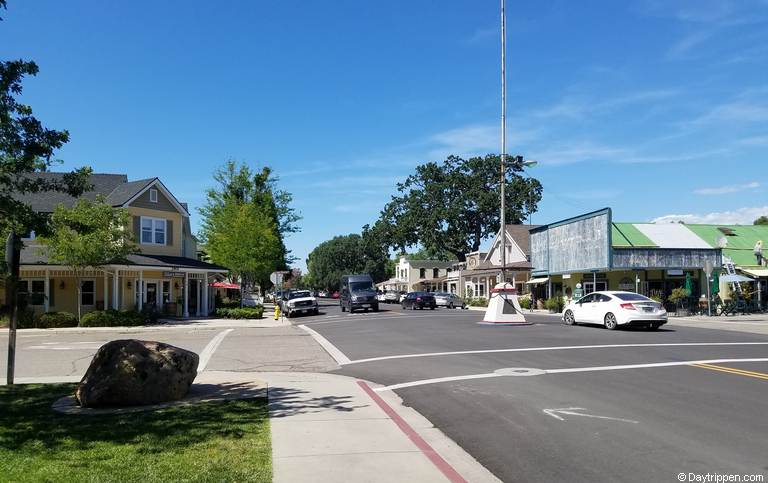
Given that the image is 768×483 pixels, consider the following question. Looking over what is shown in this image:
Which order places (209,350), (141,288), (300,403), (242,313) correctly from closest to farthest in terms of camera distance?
(300,403) → (209,350) → (141,288) → (242,313)

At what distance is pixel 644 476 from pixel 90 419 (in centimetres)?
663

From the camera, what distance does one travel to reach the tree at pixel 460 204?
82062 mm

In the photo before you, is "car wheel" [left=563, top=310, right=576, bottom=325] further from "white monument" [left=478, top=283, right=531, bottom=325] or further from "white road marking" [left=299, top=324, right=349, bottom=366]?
"white road marking" [left=299, top=324, right=349, bottom=366]

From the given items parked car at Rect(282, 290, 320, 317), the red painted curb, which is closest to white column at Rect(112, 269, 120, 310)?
parked car at Rect(282, 290, 320, 317)

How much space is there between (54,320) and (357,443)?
88.9 feet

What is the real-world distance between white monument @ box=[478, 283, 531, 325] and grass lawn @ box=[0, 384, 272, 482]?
17696 millimetres

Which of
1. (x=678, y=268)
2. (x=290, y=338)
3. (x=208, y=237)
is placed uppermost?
(x=208, y=237)

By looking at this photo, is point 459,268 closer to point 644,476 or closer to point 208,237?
point 208,237

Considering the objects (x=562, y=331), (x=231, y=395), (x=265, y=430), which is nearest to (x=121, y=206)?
(x=562, y=331)

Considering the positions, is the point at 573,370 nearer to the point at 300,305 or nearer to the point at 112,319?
the point at 112,319

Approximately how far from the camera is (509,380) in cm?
1083

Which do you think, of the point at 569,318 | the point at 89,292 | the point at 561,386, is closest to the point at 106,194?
the point at 89,292

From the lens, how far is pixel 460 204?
81875 mm

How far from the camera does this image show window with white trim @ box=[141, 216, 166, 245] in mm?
35844
